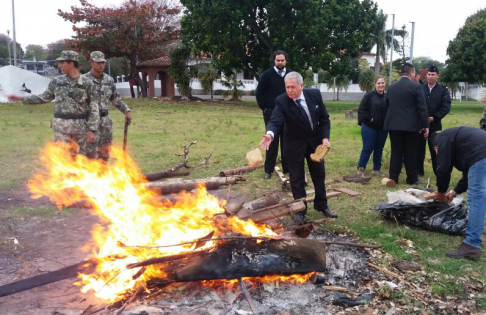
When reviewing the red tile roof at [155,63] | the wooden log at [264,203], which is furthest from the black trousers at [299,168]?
the red tile roof at [155,63]

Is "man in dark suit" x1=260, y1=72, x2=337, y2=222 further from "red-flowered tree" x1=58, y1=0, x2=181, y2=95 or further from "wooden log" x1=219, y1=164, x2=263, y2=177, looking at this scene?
"red-flowered tree" x1=58, y1=0, x2=181, y2=95

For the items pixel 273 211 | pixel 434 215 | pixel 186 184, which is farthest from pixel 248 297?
pixel 186 184

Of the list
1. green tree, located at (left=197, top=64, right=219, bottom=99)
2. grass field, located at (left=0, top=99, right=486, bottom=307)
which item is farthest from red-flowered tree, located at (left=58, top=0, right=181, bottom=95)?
grass field, located at (left=0, top=99, right=486, bottom=307)

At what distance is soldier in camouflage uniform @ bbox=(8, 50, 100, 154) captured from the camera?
20.8 feet

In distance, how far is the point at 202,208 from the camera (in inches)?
187

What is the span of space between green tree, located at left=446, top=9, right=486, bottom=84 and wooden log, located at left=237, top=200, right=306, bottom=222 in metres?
27.6

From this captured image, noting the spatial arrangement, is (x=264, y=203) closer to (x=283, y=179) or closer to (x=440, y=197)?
(x=440, y=197)

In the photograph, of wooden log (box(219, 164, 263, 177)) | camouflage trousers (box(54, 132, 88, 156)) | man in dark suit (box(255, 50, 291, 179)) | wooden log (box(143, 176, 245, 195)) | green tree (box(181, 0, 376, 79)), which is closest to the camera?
camouflage trousers (box(54, 132, 88, 156))

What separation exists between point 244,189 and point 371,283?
3.69 metres

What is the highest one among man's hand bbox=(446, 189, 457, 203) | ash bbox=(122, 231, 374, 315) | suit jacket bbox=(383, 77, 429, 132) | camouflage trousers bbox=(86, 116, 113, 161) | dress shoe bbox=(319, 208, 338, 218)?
suit jacket bbox=(383, 77, 429, 132)

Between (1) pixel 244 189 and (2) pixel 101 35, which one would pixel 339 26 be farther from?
(1) pixel 244 189

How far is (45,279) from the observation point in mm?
3574

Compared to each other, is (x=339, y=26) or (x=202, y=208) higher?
(x=339, y=26)

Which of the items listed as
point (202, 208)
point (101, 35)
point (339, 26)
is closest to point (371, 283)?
point (202, 208)
